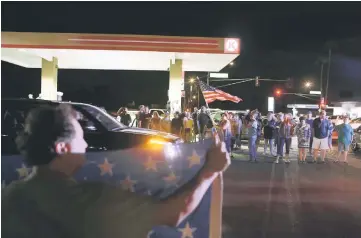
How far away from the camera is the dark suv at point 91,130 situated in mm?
1975

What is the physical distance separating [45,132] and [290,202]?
4773 mm

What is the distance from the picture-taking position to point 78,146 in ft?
6.04

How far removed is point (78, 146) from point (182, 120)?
123cm

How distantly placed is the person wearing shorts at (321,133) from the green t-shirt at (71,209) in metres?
9.48

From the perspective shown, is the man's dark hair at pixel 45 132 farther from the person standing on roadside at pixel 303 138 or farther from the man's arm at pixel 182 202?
the person standing on roadside at pixel 303 138

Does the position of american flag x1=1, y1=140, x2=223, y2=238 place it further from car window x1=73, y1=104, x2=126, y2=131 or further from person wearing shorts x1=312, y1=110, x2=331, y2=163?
person wearing shorts x1=312, y1=110, x2=331, y2=163

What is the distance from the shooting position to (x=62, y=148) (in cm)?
176

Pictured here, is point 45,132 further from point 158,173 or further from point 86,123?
point 158,173

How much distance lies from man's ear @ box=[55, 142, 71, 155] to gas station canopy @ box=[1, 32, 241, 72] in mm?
728

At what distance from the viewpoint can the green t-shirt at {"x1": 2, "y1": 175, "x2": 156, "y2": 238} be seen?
176 centimetres

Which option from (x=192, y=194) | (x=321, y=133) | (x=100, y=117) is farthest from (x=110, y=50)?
(x=321, y=133)

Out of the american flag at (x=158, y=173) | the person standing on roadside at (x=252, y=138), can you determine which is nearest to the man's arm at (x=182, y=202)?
the american flag at (x=158, y=173)

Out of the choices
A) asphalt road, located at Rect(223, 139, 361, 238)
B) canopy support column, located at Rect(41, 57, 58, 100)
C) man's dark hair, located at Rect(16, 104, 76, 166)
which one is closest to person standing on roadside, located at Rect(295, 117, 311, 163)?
asphalt road, located at Rect(223, 139, 361, 238)

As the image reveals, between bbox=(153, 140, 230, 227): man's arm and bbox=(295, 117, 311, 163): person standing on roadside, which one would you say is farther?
bbox=(295, 117, 311, 163): person standing on roadside
